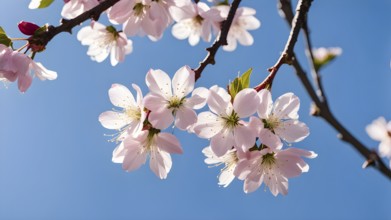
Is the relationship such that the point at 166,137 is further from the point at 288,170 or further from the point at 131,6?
the point at 131,6

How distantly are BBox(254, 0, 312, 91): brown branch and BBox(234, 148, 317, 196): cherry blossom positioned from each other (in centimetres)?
23

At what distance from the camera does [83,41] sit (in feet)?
8.03

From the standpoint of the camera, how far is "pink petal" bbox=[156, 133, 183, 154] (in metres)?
1.53

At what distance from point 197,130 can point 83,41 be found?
1.19 metres

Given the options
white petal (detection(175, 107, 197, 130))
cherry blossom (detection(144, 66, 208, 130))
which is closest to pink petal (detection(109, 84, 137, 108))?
cherry blossom (detection(144, 66, 208, 130))

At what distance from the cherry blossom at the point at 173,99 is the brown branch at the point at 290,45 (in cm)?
21

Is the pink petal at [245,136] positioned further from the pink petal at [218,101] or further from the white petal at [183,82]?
the white petal at [183,82]

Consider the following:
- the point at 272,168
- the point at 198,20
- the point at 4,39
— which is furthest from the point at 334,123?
the point at 198,20

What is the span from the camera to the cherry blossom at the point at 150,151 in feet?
5.04

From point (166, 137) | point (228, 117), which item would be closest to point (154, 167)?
point (166, 137)

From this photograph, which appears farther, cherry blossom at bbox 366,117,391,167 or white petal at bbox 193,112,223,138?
cherry blossom at bbox 366,117,391,167

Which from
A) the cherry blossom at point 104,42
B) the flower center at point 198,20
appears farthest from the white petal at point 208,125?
the flower center at point 198,20

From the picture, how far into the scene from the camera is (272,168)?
5.51ft

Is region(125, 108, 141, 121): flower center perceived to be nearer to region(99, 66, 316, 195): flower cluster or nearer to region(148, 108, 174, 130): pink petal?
region(99, 66, 316, 195): flower cluster
